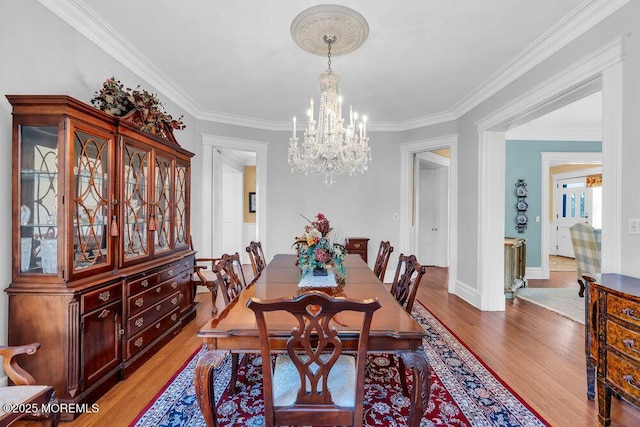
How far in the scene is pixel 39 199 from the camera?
→ 75.5 inches

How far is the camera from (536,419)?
1.81m

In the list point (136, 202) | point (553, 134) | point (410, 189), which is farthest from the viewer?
point (553, 134)

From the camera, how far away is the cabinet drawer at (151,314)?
7.67ft

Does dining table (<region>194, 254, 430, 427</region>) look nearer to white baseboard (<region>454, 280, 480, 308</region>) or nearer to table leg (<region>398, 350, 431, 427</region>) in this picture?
table leg (<region>398, 350, 431, 427</region>)

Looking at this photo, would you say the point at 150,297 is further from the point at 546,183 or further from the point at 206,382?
the point at 546,183

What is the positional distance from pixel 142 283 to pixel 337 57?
108 inches

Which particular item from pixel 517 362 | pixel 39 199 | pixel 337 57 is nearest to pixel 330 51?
pixel 337 57

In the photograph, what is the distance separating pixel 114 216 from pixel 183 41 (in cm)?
170

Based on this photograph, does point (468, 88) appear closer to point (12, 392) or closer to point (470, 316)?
point (470, 316)

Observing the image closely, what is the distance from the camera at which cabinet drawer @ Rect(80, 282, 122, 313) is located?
1891mm

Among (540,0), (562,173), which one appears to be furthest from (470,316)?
(562,173)

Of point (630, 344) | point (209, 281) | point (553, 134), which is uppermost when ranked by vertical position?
point (553, 134)

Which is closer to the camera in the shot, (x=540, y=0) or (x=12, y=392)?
(x=12, y=392)

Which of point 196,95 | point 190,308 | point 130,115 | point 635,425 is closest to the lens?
point 635,425
